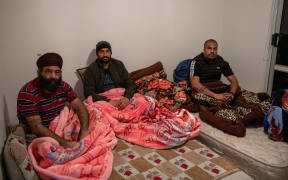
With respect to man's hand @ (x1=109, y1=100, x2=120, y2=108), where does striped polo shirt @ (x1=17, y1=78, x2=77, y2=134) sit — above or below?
above

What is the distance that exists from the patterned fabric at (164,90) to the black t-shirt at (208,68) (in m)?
0.24

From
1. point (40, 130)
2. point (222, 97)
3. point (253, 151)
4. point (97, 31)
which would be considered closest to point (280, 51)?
point (222, 97)

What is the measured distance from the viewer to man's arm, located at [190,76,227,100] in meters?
2.75

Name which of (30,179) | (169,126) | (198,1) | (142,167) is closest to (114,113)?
(169,126)

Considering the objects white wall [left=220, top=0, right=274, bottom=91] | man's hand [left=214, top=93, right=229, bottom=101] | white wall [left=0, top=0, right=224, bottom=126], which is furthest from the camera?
white wall [left=220, top=0, right=274, bottom=91]

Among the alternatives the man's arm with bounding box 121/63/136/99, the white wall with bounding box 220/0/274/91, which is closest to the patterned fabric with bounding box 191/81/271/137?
the white wall with bounding box 220/0/274/91

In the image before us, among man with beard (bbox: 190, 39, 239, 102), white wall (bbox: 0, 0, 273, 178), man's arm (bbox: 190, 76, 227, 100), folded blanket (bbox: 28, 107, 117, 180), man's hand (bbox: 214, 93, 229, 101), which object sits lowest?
folded blanket (bbox: 28, 107, 117, 180)

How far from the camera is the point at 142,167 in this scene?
1646 millimetres

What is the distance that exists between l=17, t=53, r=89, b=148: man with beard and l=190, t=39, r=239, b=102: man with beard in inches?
62.5

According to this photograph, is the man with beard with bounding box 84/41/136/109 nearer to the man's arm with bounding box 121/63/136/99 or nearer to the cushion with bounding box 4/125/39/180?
the man's arm with bounding box 121/63/136/99

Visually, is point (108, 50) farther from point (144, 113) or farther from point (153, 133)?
point (153, 133)

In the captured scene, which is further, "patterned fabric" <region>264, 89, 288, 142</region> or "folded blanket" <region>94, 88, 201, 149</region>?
"patterned fabric" <region>264, 89, 288, 142</region>

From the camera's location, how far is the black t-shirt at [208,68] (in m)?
3.00

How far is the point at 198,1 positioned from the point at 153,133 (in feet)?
7.67
